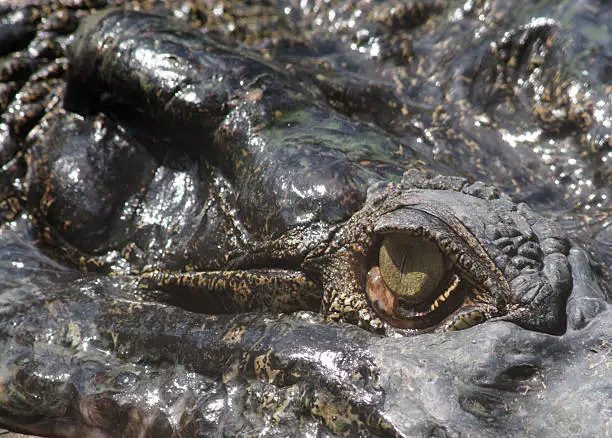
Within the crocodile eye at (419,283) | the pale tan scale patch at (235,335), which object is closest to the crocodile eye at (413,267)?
the crocodile eye at (419,283)

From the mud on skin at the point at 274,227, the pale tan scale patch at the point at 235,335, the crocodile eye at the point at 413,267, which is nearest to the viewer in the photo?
the mud on skin at the point at 274,227

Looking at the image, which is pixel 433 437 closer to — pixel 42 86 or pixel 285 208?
pixel 285 208

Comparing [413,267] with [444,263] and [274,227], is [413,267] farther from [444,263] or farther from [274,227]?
[274,227]

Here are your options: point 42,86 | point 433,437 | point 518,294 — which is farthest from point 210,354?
point 42,86

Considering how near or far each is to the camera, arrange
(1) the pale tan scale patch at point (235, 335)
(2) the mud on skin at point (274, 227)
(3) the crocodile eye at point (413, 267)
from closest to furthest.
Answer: (2) the mud on skin at point (274, 227)
(3) the crocodile eye at point (413, 267)
(1) the pale tan scale patch at point (235, 335)

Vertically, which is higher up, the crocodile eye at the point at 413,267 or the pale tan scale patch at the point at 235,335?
the crocodile eye at the point at 413,267

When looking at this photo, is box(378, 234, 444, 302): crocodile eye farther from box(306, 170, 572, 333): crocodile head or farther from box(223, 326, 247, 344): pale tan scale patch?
box(223, 326, 247, 344): pale tan scale patch

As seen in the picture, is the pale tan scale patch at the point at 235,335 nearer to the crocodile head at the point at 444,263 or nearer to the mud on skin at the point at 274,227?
the mud on skin at the point at 274,227
